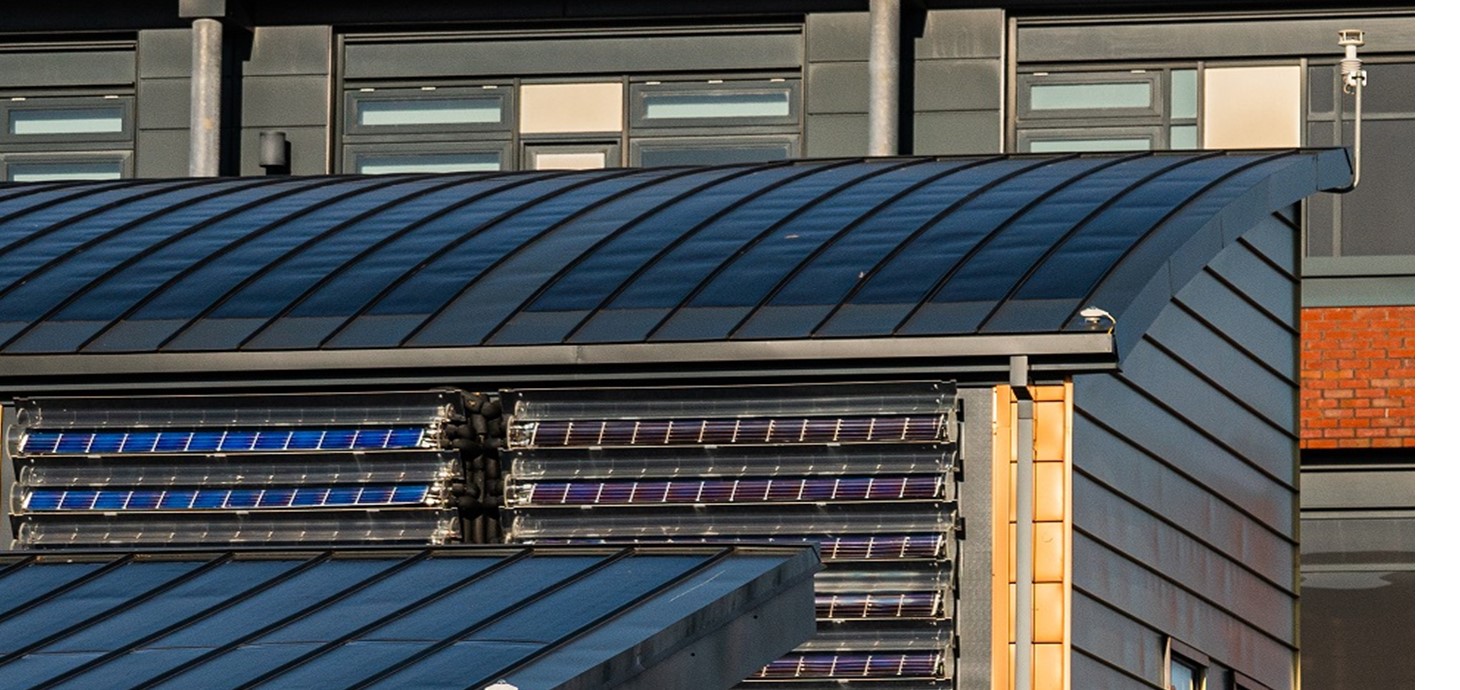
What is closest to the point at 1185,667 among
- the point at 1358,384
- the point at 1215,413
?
the point at 1215,413

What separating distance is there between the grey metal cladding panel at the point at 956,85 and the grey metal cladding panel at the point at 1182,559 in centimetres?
1239

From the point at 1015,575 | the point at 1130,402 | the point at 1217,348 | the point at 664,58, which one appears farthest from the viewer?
the point at 664,58

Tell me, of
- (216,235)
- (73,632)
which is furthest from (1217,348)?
(73,632)

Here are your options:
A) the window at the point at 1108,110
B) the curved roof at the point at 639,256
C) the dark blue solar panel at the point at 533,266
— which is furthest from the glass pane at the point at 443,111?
the dark blue solar panel at the point at 533,266

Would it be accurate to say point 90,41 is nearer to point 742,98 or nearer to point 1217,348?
point 742,98

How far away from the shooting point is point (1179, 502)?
1723 cm

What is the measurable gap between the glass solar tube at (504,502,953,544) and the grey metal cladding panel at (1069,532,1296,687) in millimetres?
873

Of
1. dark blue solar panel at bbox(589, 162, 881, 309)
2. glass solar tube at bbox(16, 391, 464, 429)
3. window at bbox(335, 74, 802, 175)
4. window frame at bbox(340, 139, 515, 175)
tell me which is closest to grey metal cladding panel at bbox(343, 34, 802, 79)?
window at bbox(335, 74, 802, 175)

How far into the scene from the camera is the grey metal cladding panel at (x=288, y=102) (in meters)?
32.4

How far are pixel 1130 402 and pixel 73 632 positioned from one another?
22.6 ft

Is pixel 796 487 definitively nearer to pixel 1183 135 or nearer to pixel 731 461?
pixel 731 461

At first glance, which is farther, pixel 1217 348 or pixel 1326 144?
pixel 1326 144

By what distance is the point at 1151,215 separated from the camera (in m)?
16.9

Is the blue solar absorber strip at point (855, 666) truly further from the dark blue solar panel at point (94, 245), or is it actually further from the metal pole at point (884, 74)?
the metal pole at point (884, 74)
